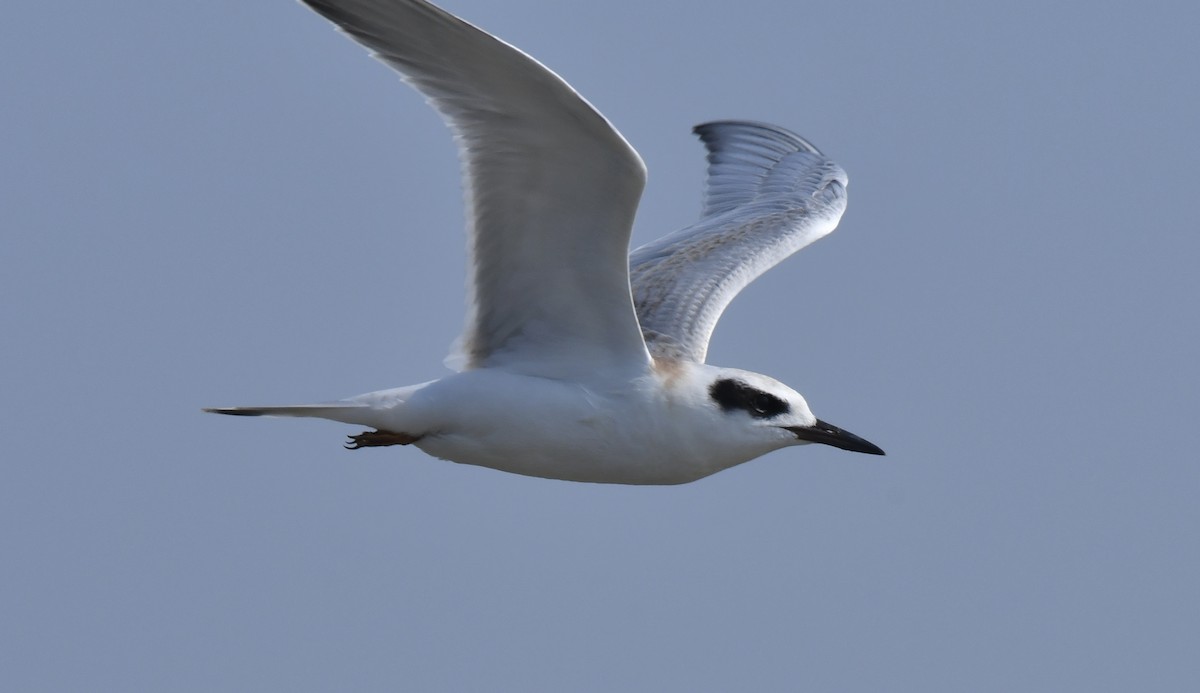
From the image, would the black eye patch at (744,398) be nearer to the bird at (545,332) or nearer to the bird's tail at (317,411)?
the bird at (545,332)

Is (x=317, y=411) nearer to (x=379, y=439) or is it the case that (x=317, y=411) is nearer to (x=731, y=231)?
(x=379, y=439)

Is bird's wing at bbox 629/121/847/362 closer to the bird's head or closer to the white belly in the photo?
the bird's head

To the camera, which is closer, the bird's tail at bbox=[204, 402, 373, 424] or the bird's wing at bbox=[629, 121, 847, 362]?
the bird's tail at bbox=[204, 402, 373, 424]

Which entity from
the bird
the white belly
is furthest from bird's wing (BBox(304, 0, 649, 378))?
the white belly

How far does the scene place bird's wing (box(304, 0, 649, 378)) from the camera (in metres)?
8.57

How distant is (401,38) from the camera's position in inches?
341

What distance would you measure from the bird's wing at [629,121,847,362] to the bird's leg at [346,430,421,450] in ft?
5.99

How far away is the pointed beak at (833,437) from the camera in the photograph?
1045cm

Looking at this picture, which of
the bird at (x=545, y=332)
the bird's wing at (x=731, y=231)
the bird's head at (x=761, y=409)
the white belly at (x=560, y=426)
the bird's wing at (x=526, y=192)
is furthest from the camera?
the bird's wing at (x=731, y=231)

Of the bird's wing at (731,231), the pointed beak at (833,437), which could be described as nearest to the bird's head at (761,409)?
the pointed beak at (833,437)

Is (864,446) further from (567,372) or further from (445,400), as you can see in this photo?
(445,400)

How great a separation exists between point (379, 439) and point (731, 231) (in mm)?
4450

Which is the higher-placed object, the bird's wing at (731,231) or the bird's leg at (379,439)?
the bird's wing at (731,231)

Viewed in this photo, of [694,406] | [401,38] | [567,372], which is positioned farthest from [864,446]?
[401,38]
